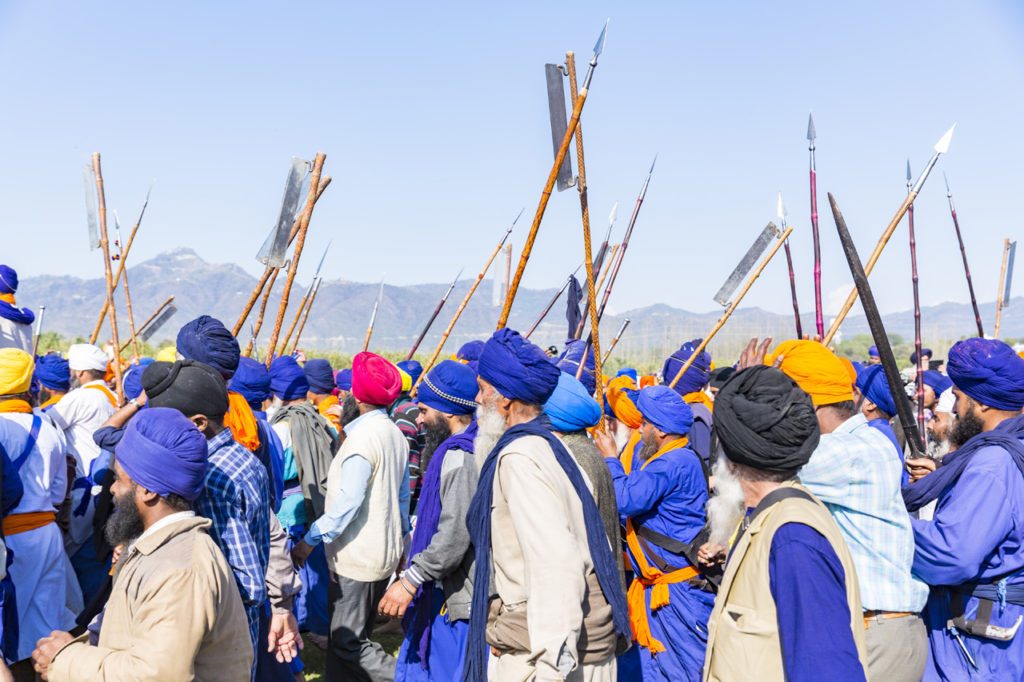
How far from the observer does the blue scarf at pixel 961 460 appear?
3.68 m

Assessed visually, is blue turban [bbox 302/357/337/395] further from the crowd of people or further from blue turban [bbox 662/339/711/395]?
blue turban [bbox 662/339/711/395]

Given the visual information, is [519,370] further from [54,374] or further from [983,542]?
[54,374]

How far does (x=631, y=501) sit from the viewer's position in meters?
4.87

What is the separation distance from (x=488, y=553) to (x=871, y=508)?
57.7 inches

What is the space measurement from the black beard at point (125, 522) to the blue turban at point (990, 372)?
11.4 ft

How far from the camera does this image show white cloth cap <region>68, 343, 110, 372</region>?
284 inches

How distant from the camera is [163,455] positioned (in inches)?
111

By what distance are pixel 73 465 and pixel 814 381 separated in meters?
4.06

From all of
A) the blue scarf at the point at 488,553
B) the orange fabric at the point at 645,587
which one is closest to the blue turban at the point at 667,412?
the orange fabric at the point at 645,587

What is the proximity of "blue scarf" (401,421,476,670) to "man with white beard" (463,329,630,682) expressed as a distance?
1.17 m

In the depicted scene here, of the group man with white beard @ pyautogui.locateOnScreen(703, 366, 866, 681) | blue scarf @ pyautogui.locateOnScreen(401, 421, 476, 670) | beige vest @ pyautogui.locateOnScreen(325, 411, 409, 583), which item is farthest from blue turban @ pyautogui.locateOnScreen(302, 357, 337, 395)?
man with white beard @ pyautogui.locateOnScreen(703, 366, 866, 681)

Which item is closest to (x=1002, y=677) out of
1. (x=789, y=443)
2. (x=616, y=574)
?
(x=616, y=574)

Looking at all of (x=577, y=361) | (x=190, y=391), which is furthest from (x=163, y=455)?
(x=577, y=361)

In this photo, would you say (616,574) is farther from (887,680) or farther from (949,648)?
(949,648)
